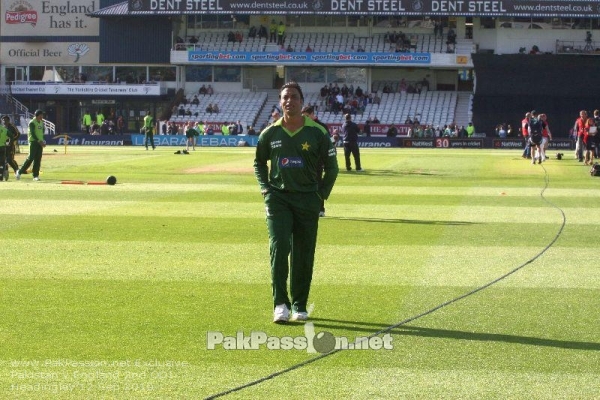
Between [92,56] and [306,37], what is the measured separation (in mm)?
15900

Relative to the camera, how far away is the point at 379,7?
249 feet

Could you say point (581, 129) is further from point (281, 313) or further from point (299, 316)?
point (281, 313)

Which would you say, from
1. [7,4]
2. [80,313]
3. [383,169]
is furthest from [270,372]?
[7,4]

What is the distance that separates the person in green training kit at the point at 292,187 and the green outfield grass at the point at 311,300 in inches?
17.2

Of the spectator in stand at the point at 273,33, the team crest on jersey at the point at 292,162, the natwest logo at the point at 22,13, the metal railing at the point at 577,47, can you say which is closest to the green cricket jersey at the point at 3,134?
the team crest on jersey at the point at 292,162

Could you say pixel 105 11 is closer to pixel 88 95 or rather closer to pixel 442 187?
pixel 88 95

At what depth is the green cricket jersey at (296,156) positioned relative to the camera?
9398mm

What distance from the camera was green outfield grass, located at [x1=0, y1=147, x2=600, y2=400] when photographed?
754 centimetres

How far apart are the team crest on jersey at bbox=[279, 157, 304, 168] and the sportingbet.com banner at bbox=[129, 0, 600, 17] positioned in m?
67.3

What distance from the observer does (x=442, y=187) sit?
2759 centimetres

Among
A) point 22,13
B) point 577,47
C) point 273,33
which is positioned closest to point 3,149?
point 273,33

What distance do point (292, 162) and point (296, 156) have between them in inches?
2.5

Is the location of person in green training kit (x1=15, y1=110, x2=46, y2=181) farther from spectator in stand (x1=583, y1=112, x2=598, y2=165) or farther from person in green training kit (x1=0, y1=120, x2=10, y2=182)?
spectator in stand (x1=583, y1=112, x2=598, y2=165)

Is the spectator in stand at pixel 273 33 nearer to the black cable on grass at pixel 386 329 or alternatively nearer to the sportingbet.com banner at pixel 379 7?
the sportingbet.com banner at pixel 379 7
